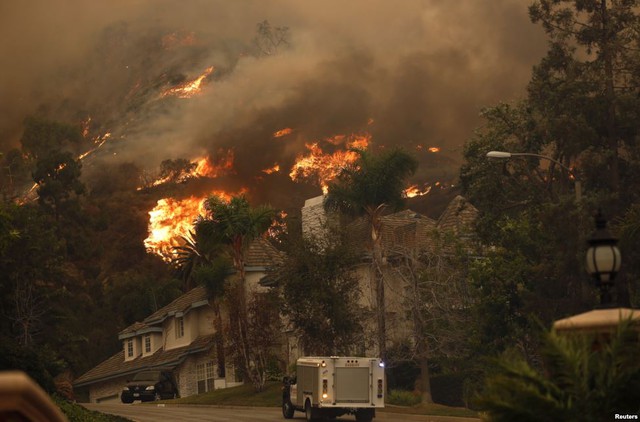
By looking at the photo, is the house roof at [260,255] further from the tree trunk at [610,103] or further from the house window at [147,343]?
the tree trunk at [610,103]

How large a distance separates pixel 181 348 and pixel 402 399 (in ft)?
105

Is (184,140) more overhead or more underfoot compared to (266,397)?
more overhead

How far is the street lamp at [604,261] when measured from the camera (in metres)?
11.8

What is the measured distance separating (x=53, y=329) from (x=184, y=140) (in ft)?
367

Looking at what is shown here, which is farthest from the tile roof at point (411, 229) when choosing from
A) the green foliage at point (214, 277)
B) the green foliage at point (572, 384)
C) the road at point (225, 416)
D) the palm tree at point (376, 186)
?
the green foliage at point (572, 384)

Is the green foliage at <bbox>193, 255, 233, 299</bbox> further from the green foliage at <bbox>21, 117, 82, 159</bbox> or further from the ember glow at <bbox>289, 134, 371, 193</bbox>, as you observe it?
the green foliage at <bbox>21, 117, 82, 159</bbox>

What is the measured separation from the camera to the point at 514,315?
43.8 metres

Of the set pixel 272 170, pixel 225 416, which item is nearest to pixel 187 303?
pixel 225 416

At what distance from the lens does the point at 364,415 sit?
1490 inches

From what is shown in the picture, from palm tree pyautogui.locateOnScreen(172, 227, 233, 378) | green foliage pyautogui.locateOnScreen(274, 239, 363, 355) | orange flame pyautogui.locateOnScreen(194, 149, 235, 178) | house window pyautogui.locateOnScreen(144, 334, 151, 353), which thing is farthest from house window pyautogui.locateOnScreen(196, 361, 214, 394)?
orange flame pyautogui.locateOnScreen(194, 149, 235, 178)

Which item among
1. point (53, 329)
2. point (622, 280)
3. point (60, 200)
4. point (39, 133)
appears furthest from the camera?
point (39, 133)

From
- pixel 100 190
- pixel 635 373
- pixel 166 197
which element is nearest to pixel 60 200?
pixel 166 197

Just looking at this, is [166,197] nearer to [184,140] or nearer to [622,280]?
[184,140]

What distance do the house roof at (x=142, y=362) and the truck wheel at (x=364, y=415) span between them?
32344 mm
